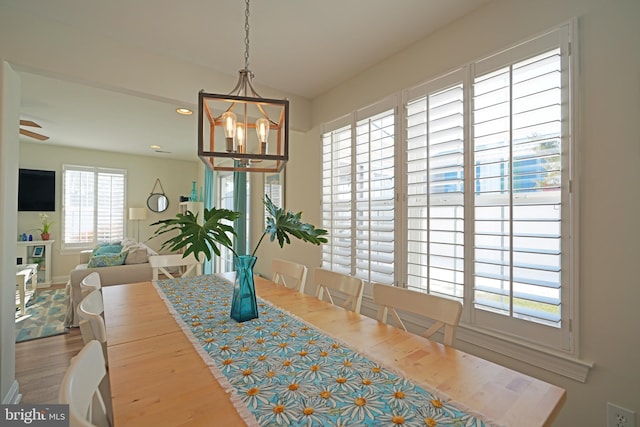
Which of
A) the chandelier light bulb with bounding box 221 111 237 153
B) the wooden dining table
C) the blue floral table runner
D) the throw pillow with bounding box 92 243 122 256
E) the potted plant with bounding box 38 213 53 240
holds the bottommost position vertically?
the throw pillow with bounding box 92 243 122 256

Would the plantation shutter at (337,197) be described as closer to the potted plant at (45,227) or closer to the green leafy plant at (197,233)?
the green leafy plant at (197,233)

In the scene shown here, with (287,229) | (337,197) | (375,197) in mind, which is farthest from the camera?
(337,197)

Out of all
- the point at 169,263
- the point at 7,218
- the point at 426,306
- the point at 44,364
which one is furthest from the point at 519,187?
the point at 44,364

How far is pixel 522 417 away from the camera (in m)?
0.71

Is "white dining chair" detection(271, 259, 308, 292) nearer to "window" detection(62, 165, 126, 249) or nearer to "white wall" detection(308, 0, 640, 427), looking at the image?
"white wall" detection(308, 0, 640, 427)

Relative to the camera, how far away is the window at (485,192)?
54.9 inches

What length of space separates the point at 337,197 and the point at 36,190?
5851mm

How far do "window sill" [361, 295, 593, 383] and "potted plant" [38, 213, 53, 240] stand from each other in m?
6.71

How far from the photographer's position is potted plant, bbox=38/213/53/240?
5117 mm

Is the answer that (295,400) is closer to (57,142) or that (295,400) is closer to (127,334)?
(127,334)

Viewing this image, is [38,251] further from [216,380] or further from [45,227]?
[216,380]

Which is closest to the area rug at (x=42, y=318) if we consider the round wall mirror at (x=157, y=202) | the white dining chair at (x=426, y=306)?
the round wall mirror at (x=157, y=202)

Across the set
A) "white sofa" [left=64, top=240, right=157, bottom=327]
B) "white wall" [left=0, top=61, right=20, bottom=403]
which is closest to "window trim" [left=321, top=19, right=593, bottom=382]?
"white wall" [left=0, top=61, right=20, bottom=403]

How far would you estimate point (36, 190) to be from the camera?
5141 mm
